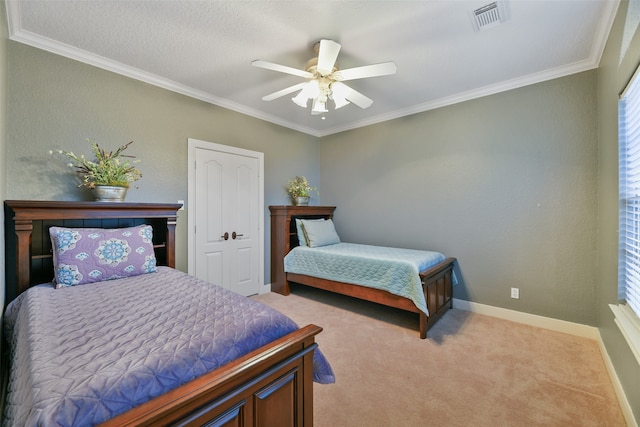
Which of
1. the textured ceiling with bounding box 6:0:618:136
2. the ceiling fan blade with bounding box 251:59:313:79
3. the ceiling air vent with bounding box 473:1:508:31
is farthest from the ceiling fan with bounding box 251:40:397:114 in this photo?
the ceiling air vent with bounding box 473:1:508:31

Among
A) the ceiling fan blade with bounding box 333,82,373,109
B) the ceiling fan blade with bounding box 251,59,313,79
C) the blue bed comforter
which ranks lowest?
the blue bed comforter

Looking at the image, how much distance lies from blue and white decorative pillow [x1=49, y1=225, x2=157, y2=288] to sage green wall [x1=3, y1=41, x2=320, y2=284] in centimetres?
62

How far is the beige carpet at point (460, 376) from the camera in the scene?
1589 mm

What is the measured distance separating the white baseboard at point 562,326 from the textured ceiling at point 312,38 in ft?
8.22

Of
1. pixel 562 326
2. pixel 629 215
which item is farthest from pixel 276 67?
pixel 562 326

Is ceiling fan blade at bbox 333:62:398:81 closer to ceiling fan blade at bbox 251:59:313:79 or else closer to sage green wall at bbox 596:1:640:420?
ceiling fan blade at bbox 251:59:313:79

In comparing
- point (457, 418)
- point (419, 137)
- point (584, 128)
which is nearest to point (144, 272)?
point (457, 418)

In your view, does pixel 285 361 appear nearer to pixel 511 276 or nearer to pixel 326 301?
pixel 326 301

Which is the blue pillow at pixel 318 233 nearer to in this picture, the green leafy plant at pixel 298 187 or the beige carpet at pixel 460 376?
the green leafy plant at pixel 298 187

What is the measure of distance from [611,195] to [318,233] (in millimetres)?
2944

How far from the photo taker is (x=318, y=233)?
3.83m

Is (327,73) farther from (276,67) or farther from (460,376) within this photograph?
(460,376)

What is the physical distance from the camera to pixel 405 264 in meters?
2.65

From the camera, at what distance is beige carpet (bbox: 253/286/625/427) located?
1.59m
